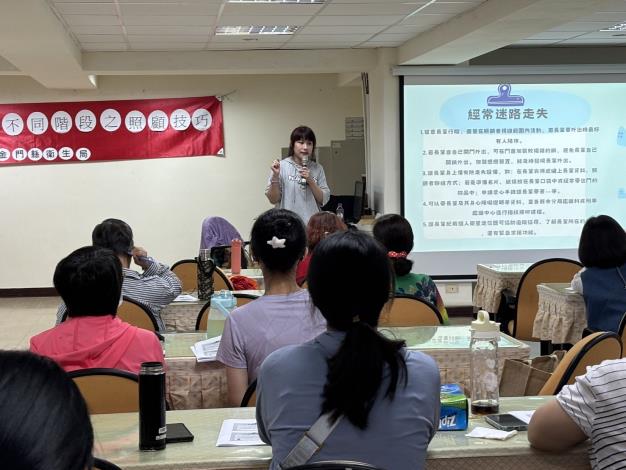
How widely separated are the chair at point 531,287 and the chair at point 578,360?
2936mm

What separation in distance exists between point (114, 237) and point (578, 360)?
2.42 meters

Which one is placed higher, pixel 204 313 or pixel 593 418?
pixel 593 418

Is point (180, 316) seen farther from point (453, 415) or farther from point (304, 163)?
point (304, 163)

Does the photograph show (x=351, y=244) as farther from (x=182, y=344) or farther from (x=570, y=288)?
(x=570, y=288)

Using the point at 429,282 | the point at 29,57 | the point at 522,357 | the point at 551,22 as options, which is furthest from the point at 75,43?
the point at 522,357

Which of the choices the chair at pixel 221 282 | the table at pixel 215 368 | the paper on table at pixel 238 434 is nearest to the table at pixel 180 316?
the chair at pixel 221 282

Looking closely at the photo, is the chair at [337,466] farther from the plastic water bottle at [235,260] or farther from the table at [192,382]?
the plastic water bottle at [235,260]

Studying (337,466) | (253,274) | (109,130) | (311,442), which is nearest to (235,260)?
(253,274)

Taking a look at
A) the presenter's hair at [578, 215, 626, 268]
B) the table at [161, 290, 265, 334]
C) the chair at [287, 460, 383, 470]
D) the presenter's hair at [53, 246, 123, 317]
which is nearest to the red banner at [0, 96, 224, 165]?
the table at [161, 290, 265, 334]

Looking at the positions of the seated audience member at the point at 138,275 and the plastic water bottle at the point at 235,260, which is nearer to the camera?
the seated audience member at the point at 138,275

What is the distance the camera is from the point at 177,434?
6.93ft

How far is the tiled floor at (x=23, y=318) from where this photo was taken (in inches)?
294

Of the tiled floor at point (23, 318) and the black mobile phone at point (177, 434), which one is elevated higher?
the black mobile phone at point (177, 434)

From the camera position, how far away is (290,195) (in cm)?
690
